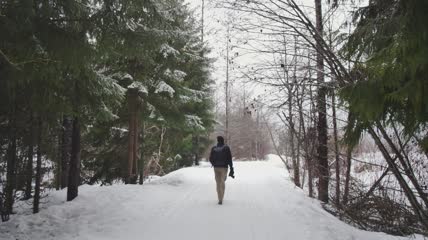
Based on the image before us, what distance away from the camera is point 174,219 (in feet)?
30.7

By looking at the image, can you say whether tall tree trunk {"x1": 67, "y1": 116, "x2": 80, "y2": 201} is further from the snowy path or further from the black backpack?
the black backpack

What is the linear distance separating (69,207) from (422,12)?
30.9 ft

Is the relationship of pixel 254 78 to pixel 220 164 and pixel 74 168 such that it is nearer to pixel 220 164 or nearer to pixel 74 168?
pixel 220 164

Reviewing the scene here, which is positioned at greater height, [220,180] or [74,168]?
[74,168]

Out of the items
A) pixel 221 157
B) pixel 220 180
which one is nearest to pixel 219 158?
→ pixel 221 157

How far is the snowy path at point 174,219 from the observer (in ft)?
26.3

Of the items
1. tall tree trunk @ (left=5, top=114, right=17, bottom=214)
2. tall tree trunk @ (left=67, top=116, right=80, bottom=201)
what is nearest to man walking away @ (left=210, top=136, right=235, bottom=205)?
tall tree trunk @ (left=67, top=116, right=80, bottom=201)

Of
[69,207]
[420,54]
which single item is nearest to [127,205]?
[69,207]

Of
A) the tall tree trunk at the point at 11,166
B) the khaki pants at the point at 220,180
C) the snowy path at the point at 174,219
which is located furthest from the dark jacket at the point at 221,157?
the tall tree trunk at the point at 11,166

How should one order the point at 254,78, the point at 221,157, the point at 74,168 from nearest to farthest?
the point at 254,78
the point at 74,168
the point at 221,157

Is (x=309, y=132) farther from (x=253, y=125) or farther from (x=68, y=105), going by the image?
(x=253, y=125)

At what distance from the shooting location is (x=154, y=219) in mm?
9375

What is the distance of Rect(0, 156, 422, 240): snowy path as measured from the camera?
26.3ft

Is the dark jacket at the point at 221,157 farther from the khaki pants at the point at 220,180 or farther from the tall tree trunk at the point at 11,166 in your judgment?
the tall tree trunk at the point at 11,166
